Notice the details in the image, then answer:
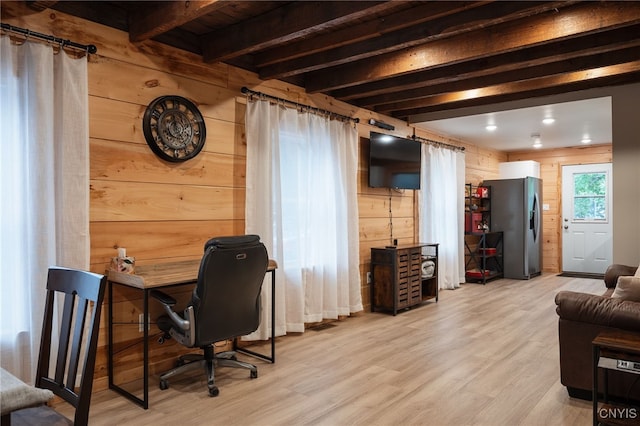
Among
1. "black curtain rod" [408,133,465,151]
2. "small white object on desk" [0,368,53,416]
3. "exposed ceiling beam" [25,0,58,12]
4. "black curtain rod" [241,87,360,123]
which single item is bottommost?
"small white object on desk" [0,368,53,416]

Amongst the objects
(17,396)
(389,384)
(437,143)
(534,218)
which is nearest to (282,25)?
(389,384)

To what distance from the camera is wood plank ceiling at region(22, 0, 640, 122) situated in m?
2.83

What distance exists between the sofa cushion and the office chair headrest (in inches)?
91.8

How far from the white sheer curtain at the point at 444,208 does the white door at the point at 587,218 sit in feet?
8.93

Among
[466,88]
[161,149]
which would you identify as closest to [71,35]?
[161,149]

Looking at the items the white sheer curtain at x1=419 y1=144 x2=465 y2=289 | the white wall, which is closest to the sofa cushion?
the white wall

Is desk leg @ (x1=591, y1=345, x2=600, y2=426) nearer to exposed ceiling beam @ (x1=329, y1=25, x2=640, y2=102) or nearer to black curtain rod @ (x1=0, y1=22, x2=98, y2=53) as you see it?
exposed ceiling beam @ (x1=329, y1=25, x2=640, y2=102)

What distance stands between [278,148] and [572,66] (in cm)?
277

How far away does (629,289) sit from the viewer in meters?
2.71

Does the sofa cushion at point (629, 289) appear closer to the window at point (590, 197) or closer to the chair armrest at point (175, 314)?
the chair armrest at point (175, 314)

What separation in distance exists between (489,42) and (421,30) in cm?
60

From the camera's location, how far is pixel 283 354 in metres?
3.74

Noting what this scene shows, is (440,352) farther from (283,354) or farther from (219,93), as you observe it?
(219,93)

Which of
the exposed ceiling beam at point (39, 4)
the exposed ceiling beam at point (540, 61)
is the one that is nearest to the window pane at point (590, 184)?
the exposed ceiling beam at point (540, 61)
